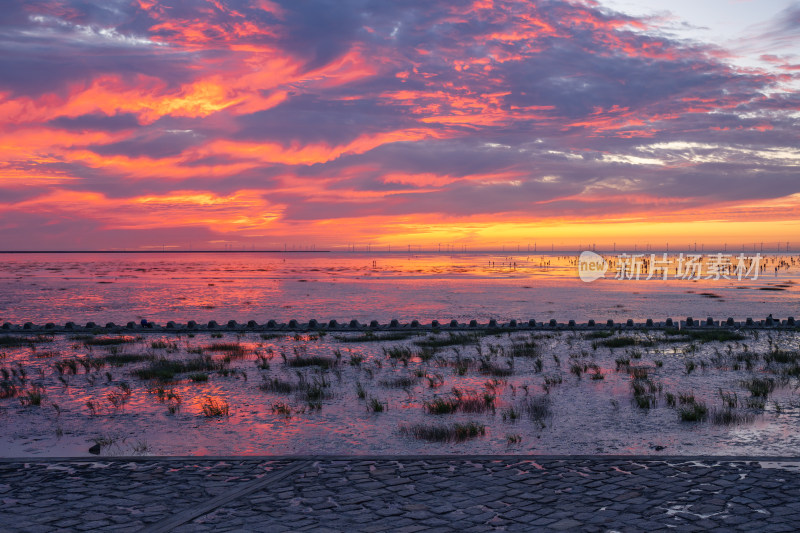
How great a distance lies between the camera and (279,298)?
4819 cm

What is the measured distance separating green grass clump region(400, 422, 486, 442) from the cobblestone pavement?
1302mm

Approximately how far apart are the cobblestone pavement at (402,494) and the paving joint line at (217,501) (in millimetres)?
14

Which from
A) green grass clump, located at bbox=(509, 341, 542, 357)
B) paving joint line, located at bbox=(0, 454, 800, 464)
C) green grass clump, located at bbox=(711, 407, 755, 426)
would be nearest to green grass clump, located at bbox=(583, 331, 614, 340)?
green grass clump, located at bbox=(509, 341, 542, 357)

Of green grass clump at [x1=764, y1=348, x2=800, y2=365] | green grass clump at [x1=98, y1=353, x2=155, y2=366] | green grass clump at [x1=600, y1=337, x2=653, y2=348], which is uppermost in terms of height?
green grass clump at [x1=764, y1=348, x2=800, y2=365]

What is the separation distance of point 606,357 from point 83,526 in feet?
50.8

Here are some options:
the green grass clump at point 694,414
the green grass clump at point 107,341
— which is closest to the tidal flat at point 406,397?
the green grass clump at point 694,414

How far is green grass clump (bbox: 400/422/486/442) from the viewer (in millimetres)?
9570

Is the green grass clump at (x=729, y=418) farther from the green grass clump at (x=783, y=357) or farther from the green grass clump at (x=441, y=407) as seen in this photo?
the green grass clump at (x=783, y=357)

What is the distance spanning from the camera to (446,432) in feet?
31.7

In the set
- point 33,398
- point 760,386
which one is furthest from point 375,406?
point 760,386

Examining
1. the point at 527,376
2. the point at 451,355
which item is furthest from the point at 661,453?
the point at 451,355

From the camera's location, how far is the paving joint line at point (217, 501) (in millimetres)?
6090
